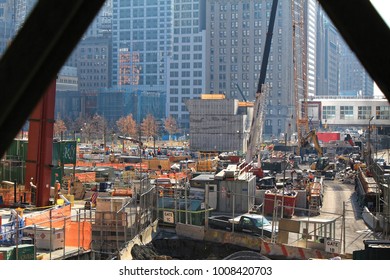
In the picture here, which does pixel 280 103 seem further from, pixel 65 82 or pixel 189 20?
pixel 65 82

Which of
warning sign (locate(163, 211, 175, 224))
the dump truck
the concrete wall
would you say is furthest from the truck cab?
the concrete wall

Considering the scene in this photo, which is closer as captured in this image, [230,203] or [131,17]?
[230,203]

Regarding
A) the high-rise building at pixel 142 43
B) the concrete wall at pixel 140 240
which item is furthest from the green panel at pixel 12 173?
the high-rise building at pixel 142 43

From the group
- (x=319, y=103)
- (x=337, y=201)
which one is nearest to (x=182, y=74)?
(x=319, y=103)

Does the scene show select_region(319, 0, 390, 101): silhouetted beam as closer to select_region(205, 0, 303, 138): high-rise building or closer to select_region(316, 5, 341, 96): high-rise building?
select_region(205, 0, 303, 138): high-rise building

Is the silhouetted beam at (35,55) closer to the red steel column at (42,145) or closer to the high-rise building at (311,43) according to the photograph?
the red steel column at (42,145)
